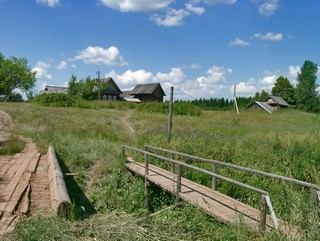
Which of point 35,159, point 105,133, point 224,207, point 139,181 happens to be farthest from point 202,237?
point 105,133

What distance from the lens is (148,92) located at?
245 feet

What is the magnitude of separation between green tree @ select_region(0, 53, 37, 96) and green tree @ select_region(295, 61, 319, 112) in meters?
55.9

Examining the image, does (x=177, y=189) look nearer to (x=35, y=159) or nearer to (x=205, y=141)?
(x=35, y=159)

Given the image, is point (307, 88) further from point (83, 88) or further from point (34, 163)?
point (34, 163)

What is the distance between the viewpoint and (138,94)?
77.6m

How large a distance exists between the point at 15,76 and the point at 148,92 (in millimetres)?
27119

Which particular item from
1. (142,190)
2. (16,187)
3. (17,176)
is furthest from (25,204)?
(142,190)

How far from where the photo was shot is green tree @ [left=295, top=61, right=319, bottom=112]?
7269cm

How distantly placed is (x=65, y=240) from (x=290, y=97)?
280 feet

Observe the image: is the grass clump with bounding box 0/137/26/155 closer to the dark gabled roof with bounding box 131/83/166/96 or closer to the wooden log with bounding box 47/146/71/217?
the wooden log with bounding box 47/146/71/217

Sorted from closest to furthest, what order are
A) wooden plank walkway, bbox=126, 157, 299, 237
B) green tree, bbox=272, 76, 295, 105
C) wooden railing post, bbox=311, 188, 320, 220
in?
wooden railing post, bbox=311, 188, 320, 220 < wooden plank walkway, bbox=126, 157, 299, 237 < green tree, bbox=272, 76, 295, 105

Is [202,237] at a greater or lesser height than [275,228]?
lesser

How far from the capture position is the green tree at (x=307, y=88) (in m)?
72.7

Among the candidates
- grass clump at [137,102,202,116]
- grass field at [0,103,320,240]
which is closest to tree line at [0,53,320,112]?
grass clump at [137,102,202,116]
